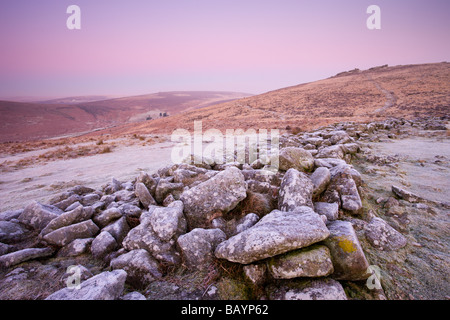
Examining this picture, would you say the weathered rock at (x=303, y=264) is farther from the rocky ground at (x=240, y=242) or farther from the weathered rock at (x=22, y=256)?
the weathered rock at (x=22, y=256)

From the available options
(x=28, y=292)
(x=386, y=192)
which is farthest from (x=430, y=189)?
(x=28, y=292)

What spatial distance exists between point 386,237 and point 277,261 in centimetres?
196

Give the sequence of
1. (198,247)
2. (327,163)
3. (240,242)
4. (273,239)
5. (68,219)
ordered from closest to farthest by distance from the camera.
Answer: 1. (273,239)
2. (240,242)
3. (198,247)
4. (68,219)
5. (327,163)

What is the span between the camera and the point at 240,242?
248cm

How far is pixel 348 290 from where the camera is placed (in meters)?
2.26

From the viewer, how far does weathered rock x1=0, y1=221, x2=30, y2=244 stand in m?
3.36

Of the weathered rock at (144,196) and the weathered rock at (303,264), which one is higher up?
the weathered rock at (144,196)

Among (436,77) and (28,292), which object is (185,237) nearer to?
(28,292)

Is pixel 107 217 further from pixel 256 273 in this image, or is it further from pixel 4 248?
pixel 256 273

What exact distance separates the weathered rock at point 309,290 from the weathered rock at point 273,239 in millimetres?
368

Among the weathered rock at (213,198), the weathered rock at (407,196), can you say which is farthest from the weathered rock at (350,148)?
the weathered rock at (213,198)

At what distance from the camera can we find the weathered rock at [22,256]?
2758 millimetres

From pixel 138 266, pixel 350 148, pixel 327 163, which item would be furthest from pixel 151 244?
pixel 350 148

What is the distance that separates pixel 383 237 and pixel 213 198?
273 centimetres
